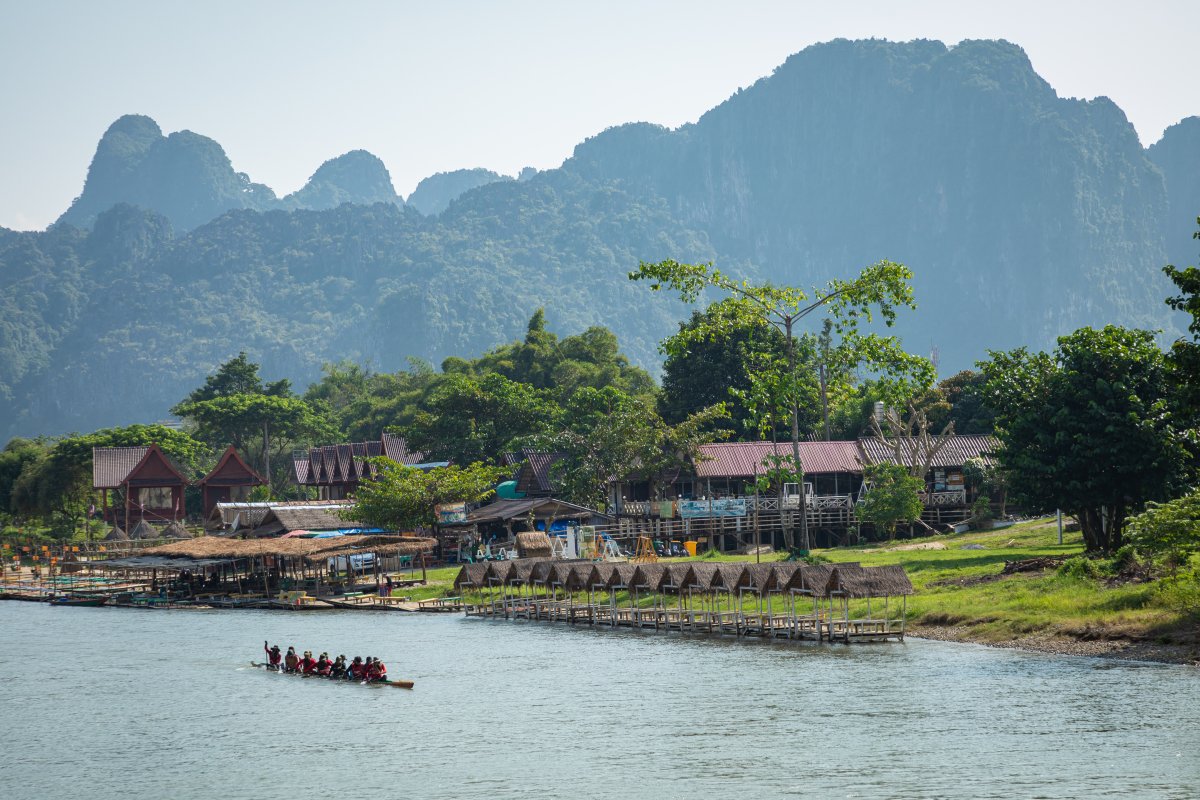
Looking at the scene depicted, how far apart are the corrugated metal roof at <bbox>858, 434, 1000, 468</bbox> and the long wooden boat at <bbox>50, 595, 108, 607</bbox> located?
48362 millimetres

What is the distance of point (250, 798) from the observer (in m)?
31.1

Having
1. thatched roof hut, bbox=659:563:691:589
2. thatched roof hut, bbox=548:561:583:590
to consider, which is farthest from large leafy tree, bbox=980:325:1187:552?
thatched roof hut, bbox=548:561:583:590

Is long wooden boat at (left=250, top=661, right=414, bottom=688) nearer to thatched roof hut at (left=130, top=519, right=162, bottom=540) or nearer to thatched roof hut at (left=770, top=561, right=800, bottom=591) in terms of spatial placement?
thatched roof hut at (left=770, top=561, right=800, bottom=591)

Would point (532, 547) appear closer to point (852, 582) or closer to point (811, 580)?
point (811, 580)

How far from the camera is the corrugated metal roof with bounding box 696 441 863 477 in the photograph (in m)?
83.2

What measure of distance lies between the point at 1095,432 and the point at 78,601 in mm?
60989

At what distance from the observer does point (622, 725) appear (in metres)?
36.8

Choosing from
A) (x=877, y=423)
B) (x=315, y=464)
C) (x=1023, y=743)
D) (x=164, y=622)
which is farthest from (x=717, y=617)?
(x=315, y=464)

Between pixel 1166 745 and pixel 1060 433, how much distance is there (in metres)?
21.6

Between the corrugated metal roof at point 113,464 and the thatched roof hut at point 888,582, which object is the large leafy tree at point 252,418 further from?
the thatched roof hut at point 888,582

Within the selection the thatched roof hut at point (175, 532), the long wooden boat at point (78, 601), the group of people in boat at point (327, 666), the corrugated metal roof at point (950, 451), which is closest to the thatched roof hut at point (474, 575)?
the group of people in boat at point (327, 666)

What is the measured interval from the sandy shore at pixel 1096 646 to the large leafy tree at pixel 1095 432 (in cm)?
831

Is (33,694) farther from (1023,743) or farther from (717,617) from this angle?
(1023,743)

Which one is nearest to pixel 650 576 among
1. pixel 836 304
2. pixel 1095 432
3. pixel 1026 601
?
pixel 836 304
